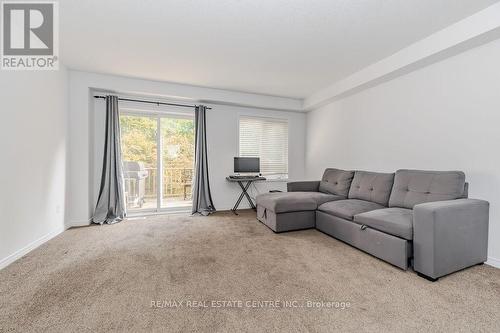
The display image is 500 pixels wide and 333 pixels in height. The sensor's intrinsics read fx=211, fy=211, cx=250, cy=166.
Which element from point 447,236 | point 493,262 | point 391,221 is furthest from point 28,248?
point 493,262

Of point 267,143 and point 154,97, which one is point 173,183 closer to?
point 154,97

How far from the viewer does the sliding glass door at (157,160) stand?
158 inches

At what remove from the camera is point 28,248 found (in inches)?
94.7

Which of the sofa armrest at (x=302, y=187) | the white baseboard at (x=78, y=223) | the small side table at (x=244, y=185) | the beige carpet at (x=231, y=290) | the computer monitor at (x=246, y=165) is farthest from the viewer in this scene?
the computer monitor at (x=246, y=165)

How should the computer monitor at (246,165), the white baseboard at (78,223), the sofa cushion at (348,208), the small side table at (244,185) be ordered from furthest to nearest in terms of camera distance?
the computer monitor at (246,165) < the small side table at (244,185) < the white baseboard at (78,223) < the sofa cushion at (348,208)

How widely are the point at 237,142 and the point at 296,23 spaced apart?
108 inches

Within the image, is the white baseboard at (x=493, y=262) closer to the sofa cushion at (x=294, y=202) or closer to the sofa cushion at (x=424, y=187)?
the sofa cushion at (x=424, y=187)

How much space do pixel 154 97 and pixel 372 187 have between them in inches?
161

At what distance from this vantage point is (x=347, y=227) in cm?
263

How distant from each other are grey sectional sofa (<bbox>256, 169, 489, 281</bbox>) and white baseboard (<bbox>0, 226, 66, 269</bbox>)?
9.65 ft

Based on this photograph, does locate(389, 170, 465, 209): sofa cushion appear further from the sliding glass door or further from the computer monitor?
the sliding glass door

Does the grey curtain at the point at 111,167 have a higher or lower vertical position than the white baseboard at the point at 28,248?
higher

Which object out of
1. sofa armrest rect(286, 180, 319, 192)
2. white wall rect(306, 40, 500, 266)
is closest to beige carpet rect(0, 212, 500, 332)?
white wall rect(306, 40, 500, 266)

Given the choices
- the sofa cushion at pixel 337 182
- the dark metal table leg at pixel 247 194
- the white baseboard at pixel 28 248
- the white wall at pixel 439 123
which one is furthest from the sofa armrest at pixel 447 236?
the white baseboard at pixel 28 248
